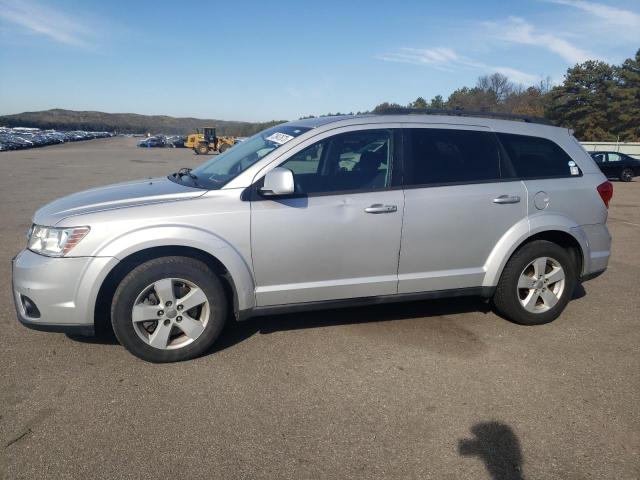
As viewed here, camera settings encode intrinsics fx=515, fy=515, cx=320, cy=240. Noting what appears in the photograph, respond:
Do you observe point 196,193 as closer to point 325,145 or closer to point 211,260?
point 211,260

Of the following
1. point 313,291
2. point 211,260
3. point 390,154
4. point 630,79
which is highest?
point 630,79

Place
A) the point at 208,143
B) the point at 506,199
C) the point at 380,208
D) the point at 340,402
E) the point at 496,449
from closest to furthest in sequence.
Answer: the point at 496,449 < the point at 340,402 < the point at 380,208 < the point at 506,199 < the point at 208,143

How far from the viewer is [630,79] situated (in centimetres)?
5597

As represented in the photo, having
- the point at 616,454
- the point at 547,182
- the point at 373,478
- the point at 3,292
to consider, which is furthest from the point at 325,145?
the point at 3,292


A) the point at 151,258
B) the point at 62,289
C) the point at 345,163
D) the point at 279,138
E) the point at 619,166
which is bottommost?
the point at 619,166

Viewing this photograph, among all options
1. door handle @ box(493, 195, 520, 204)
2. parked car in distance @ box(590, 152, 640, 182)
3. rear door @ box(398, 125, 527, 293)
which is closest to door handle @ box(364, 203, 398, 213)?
rear door @ box(398, 125, 527, 293)

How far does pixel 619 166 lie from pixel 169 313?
26995 millimetres

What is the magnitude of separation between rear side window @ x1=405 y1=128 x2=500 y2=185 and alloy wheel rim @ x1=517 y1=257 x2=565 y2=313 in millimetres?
899

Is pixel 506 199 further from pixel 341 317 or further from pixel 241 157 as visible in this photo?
pixel 241 157

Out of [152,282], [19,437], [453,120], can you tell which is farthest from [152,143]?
[19,437]

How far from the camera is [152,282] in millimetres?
3646

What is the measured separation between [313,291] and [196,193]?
45.8 inches

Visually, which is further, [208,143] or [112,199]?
[208,143]

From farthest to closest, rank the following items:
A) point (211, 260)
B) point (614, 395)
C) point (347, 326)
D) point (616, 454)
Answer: point (347, 326) < point (211, 260) < point (614, 395) < point (616, 454)
